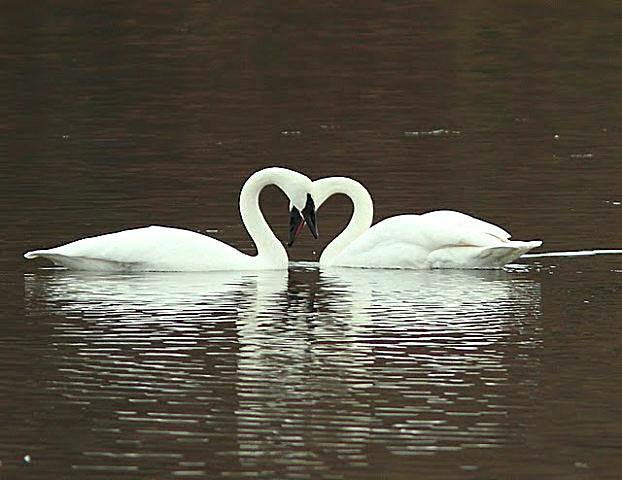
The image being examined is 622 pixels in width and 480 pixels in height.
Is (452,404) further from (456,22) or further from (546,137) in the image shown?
(456,22)

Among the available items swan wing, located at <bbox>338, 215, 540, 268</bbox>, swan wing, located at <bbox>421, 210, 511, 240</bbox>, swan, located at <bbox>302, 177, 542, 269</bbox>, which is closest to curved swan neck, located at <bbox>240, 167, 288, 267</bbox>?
swan, located at <bbox>302, 177, 542, 269</bbox>

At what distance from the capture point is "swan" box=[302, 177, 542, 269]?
14492 mm

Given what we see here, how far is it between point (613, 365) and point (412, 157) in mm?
10307

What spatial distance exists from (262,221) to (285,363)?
4011 millimetres

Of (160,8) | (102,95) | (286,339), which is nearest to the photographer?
(286,339)

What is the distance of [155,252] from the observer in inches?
574

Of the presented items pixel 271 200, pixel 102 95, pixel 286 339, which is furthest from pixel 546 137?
pixel 286 339

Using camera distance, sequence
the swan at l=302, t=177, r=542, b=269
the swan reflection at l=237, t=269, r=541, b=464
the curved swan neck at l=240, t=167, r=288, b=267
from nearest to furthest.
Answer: the swan reflection at l=237, t=269, r=541, b=464 < the swan at l=302, t=177, r=542, b=269 < the curved swan neck at l=240, t=167, r=288, b=267

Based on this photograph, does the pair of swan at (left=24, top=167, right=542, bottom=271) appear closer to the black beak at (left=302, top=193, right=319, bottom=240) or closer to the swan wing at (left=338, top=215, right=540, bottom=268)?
the swan wing at (left=338, top=215, right=540, bottom=268)

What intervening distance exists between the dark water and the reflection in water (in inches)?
1.0

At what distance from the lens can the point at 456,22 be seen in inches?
1447

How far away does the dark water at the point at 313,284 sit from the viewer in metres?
9.40

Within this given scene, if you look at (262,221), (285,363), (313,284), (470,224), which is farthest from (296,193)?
(285,363)

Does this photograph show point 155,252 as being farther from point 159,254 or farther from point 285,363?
point 285,363
